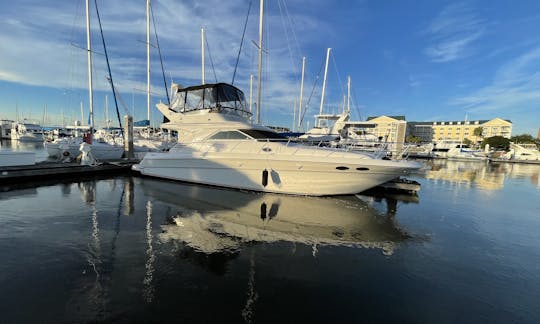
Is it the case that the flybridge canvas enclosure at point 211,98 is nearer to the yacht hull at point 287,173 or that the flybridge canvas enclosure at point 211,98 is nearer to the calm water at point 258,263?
the yacht hull at point 287,173

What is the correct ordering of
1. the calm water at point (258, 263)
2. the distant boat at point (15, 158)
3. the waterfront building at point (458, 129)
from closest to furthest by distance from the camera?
the calm water at point (258, 263) → the distant boat at point (15, 158) → the waterfront building at point (458, 129)

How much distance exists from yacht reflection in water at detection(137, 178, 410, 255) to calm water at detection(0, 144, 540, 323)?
50 mm

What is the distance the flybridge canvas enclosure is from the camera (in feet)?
35.1

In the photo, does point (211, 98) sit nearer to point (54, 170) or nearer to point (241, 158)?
point (241, 158)

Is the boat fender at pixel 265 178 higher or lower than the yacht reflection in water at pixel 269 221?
higher

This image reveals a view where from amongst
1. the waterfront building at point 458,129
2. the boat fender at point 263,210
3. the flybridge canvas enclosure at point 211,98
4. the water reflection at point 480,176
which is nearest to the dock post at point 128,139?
the flybridge canvas enclosure at point 211,98

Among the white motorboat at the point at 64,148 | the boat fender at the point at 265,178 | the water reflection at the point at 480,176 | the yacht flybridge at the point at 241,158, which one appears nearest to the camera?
the yacht flybridge at the point at 241,158

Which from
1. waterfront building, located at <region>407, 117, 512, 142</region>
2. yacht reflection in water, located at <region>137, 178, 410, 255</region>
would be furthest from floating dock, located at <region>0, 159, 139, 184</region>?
waterfront building, located at <region>407, 117, 512, 142</region>

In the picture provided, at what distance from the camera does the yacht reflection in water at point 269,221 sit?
17.4 ft

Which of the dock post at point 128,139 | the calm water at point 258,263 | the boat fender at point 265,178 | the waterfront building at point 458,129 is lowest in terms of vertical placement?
the calm water at point 258,263

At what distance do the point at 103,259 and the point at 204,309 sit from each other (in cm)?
231

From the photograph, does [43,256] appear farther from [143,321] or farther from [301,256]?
[301,256]

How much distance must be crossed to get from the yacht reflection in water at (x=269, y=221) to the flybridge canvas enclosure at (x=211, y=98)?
3895 mm

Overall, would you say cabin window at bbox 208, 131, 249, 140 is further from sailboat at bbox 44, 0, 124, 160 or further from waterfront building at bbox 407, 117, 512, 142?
waterfront building at bbox 407, 117, 512, 142
